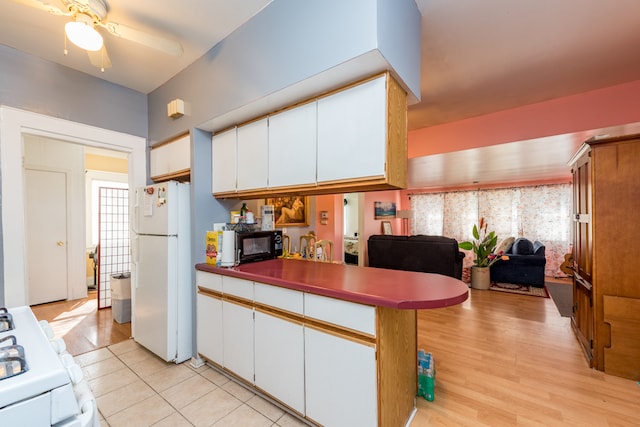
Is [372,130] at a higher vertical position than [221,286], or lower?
higher

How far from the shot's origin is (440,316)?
3.57 meters

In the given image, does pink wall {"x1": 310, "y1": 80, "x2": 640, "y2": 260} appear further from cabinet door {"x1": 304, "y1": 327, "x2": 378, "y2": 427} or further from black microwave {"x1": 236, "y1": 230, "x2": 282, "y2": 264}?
cabinet door {"x1": 304, "y1": 327, "x2": 378, "y2": 427}

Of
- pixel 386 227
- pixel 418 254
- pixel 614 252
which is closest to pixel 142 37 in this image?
pixel 614 252

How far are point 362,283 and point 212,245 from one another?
137 centimetres

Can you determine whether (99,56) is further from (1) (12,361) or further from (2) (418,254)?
(2) (418,254)

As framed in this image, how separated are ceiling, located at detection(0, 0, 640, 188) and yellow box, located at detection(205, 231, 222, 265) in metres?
1.52

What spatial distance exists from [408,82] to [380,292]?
1.27 meters

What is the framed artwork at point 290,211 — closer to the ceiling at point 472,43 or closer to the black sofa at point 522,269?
the ceiling at point 472,43

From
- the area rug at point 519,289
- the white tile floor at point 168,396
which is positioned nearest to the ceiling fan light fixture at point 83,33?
the white tile floor at point 168,396

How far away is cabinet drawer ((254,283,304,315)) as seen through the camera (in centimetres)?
164

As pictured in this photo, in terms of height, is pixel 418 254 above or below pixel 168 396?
above

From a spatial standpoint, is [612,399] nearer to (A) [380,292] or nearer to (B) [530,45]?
(A) [380,292]

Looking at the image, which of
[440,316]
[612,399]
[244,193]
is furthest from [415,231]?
[244,193]

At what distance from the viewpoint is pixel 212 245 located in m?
2.29
